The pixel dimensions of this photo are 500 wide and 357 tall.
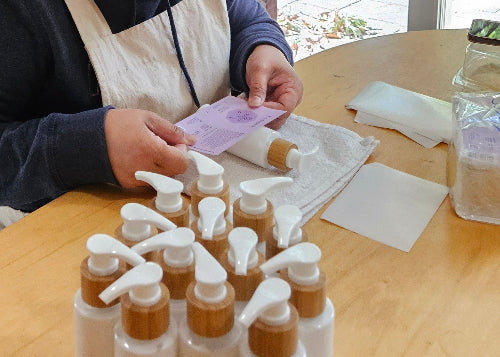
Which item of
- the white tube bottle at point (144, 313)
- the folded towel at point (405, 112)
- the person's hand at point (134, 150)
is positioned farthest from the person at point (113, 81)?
the white tube bottle at point (144, 313)

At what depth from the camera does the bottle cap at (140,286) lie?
1.28ft

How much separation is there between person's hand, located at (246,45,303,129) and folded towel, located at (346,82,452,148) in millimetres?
93

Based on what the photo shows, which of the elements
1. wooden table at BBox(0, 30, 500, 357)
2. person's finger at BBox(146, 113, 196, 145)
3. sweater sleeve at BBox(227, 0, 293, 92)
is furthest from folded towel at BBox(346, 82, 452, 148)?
person's finger at BBox(146, 113, 196, 145)

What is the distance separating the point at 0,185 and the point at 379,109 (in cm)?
51

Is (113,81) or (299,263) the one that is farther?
(113,81)

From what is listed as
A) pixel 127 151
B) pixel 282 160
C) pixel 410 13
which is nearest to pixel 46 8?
pixel 127 151

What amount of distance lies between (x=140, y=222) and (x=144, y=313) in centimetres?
8

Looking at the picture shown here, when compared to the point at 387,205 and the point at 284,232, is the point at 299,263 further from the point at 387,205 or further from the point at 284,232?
the point at 387,205

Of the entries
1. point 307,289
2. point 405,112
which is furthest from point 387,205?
point 307,289

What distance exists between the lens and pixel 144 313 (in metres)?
0.40

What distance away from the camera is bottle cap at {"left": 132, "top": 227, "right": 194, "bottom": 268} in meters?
0.42

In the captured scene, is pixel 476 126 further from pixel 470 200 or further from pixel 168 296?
pixel 168 296

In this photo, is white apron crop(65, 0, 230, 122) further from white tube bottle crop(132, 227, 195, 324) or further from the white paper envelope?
white tube bottle crop(132, 227, 195, 324)

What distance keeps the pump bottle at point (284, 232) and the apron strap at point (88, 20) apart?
455 mm
